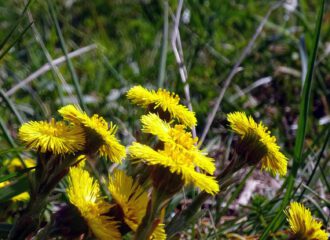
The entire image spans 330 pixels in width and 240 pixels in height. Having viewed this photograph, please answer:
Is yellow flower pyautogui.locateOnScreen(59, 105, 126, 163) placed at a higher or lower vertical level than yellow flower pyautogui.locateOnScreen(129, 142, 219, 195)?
higher

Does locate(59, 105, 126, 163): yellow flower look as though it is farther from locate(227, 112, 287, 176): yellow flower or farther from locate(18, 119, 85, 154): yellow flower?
locate(227, 112, 287, 176): yellow flower

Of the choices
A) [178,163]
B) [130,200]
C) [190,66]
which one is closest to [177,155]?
[178,163]

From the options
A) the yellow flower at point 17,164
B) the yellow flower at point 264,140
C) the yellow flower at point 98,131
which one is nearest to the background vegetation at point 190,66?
the yellow flower at point 17,164

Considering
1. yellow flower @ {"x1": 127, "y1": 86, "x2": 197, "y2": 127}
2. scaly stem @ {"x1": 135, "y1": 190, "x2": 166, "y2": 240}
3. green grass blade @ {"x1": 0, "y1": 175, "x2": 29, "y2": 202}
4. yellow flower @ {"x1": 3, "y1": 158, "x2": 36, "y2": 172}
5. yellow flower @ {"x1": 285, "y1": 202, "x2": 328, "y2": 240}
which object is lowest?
yellow flower @ {"x1": 285, "y1": 202, "x2": 328, "y2": 240}

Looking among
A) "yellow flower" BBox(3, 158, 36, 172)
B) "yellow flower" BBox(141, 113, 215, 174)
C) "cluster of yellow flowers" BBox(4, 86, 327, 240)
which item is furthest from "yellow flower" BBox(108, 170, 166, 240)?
"yellow flower" BBox(3, 158, 36, 172)

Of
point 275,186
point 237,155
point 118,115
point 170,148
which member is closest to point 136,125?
point 118,115

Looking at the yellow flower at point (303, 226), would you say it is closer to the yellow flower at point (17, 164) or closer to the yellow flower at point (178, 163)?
the yellow flower at point (178, 163)
